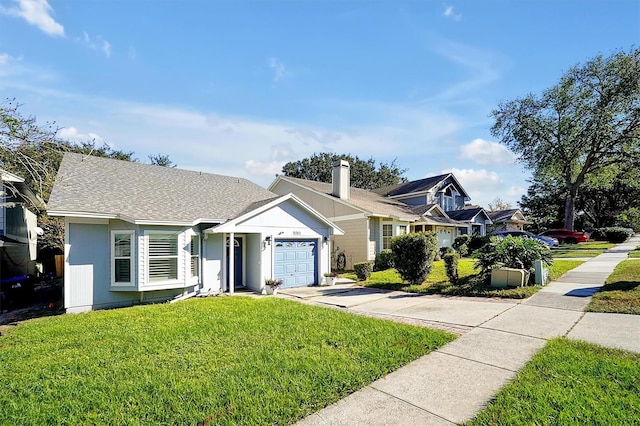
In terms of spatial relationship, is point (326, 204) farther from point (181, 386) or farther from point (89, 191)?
point (181, 386)

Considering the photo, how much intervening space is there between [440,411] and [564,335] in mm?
4042

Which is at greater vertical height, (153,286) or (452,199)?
(452,199)

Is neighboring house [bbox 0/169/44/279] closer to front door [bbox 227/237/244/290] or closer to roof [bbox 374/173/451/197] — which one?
front door [bbox 227/237/244/290]

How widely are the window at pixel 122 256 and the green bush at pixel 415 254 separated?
9289 millimetres

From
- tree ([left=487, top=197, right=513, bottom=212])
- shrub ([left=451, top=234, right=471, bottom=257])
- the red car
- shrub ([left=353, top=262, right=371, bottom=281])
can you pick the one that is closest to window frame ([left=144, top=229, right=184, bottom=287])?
shrub ([left=353, top=262, right=371, bottom=281])

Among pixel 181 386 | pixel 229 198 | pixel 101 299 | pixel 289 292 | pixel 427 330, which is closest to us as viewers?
pixel 181 386

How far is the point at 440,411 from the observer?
3820 mm

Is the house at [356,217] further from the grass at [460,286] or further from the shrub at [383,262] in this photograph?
the grass at [460,286]

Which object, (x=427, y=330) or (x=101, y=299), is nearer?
(x=427, y=330)

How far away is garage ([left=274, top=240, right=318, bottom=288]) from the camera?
13688 mm

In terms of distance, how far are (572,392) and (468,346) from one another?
6.37 feet

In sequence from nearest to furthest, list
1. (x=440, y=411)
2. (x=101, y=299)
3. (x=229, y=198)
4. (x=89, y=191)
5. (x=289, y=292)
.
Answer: (x=440, y=411) → (x=101, y=299) → (x=89, y=191) → (x=289, y=292) → (x=229, y=198)

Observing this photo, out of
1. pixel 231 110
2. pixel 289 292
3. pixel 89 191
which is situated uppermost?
pixel 231 110

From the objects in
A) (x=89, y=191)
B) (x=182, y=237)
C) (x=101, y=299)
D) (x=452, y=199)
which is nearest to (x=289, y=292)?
(x=182, y=237)
